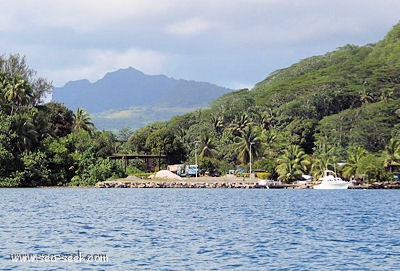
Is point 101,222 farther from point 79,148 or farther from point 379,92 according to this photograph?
point 379,92

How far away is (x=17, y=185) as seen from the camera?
93.4 meters

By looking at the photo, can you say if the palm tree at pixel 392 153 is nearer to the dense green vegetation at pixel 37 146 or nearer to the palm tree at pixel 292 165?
the palm tree at pixel 292 165

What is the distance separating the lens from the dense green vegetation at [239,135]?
98.2 metres

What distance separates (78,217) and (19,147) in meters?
Result: 59.3

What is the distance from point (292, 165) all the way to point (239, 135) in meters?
37.4

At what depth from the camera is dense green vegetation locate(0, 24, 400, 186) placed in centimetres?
9825

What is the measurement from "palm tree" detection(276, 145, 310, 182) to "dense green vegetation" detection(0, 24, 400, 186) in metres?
0.17

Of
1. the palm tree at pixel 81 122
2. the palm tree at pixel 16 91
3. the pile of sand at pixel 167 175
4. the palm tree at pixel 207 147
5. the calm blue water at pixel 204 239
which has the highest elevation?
the palm tree at pixel 16 91

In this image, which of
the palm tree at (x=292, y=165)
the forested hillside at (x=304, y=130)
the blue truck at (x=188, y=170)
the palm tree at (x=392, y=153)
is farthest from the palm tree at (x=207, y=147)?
the palm tree at (x=392, y=153)

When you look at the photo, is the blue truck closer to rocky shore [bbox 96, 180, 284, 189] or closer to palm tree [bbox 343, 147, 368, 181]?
rocky shore [bbox 96, 180, 284, 189]

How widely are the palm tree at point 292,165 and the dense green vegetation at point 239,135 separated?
171mm

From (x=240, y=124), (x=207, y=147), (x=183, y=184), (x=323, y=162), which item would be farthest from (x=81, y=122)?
(x=323, y=162)

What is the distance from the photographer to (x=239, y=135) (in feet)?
482

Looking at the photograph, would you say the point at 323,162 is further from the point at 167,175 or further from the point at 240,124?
the point at 240,124
